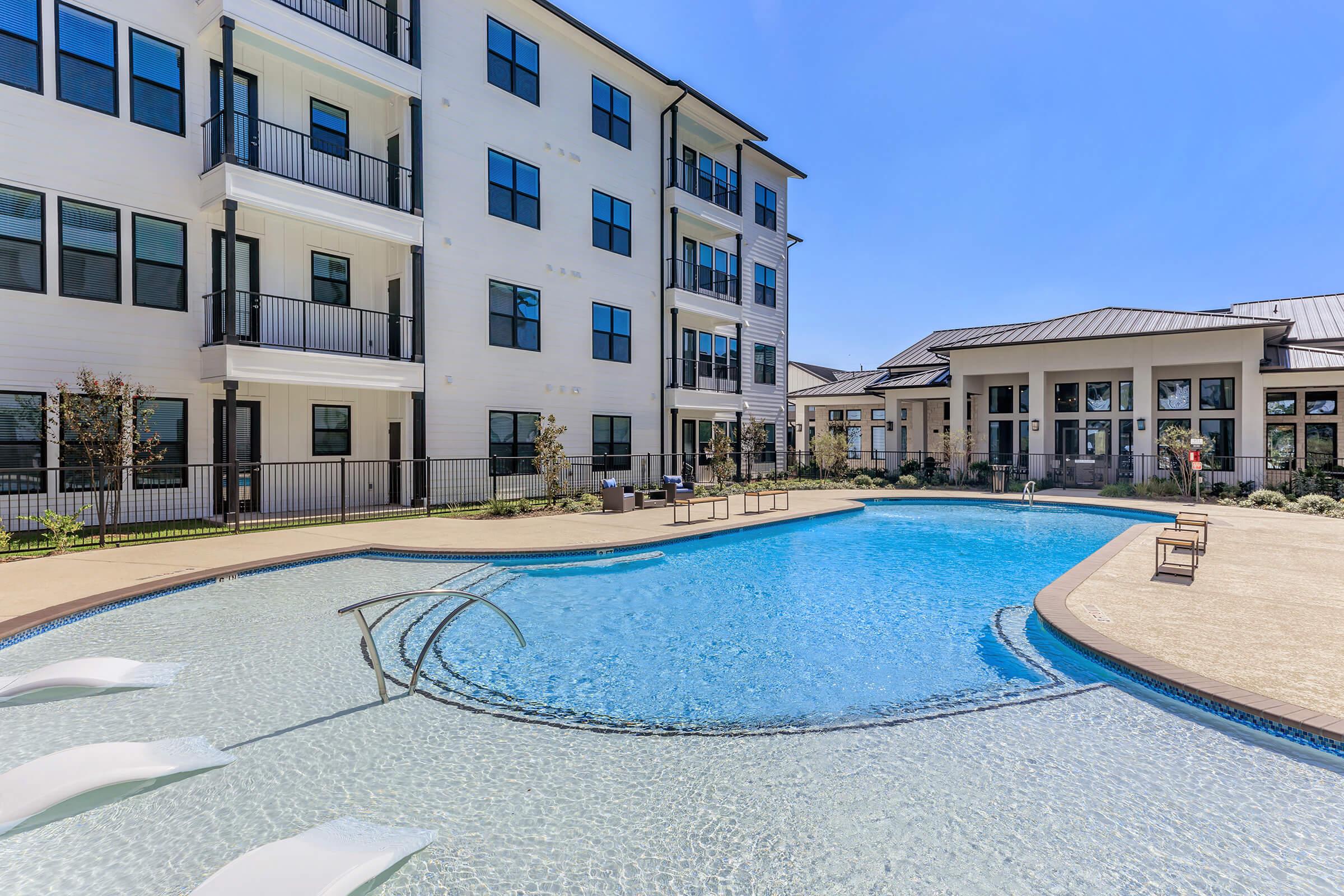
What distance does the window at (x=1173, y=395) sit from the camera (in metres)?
22.8

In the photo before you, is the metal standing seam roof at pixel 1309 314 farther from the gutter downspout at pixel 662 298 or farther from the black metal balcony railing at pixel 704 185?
the gutter downspout at pixel 662 298

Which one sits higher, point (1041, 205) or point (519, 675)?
point (1041, 205)

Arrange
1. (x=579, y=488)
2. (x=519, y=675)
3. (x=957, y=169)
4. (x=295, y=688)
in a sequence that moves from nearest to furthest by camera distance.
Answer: (x=295, y=688), (x=519, y=675), (x=579, y=488), (x=957, y=169)

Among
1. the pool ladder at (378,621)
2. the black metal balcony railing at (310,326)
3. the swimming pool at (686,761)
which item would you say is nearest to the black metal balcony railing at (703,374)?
the black metal balcony railing at (310,326)

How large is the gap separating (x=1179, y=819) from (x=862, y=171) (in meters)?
28.9

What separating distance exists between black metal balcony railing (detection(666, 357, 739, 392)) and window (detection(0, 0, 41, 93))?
16872mm

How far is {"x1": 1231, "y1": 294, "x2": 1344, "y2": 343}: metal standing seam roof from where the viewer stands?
23484 mm

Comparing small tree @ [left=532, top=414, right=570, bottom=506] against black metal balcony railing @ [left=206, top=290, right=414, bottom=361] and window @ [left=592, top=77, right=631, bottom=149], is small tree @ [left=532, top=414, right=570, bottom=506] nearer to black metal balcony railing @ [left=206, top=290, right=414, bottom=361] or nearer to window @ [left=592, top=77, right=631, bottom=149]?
A: black metal balcony railing @ [left=206, top=290, right=414, bottom=361]

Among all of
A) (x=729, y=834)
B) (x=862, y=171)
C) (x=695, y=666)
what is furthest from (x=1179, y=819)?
(x=862, y=171)

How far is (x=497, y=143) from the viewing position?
17922mm

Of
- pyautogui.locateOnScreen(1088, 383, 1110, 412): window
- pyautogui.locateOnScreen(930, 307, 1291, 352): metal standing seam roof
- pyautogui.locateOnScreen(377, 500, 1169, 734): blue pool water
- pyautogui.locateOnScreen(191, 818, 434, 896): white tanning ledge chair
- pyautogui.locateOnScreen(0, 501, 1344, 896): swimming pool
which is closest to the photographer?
pyautogui.locateOnScreen(191, 818, 434, 896): white tanning ledge chair

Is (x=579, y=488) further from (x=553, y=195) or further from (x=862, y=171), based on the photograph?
(x=862, y=171)

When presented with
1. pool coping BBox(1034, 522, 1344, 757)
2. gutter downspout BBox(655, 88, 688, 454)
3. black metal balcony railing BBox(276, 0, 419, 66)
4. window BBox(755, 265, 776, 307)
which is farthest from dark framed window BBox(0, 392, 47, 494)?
window BBox(755, 265, 776, 307)

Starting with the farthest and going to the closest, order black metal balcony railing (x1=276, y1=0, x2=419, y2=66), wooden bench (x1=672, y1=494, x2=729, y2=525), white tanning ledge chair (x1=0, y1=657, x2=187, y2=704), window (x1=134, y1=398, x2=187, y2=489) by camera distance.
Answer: black metal balcony railing (x1=276, y1=0, x2=419, y2=66) → wooden bench (x1=672, y1=494, x2=729, y2=525) → window (x1=134, y1=398, x2=187, y2=489) → white tanning ledge chair (x1=0, y1=657, x2=187, y2=704)
